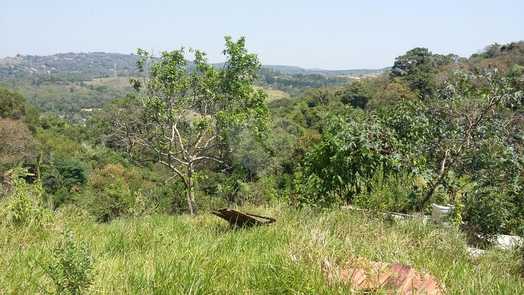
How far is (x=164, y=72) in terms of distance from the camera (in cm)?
1402

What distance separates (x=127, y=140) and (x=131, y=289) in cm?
1347

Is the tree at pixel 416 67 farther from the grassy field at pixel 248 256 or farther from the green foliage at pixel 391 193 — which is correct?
the grassy field at pixel 248 256

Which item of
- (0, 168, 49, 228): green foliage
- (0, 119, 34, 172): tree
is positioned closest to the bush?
(0, 168, 49, 228): green foliage

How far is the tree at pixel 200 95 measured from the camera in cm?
1409

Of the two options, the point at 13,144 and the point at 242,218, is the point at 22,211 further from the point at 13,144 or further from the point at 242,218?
the point at 13,144

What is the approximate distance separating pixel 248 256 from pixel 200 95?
12069 millimetres

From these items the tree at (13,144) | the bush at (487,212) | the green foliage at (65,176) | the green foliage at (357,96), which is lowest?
the green foliage at (65,176)

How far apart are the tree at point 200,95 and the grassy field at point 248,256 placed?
969 cm

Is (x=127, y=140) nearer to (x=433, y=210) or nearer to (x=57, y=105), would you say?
(x=433, y=210)

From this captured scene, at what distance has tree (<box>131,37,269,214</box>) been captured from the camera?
1409 cm

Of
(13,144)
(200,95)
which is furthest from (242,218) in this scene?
(13,144)

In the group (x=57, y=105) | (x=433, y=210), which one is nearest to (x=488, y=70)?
(x=433, y=210)

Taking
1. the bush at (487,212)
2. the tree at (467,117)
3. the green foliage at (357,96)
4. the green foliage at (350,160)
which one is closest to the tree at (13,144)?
the green foliage at (350,160)

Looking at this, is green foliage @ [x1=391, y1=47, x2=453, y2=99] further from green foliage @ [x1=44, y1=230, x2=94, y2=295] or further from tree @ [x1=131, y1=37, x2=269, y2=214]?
green foliage @ [x1=44, y1=230, x2=94, y2=295]
